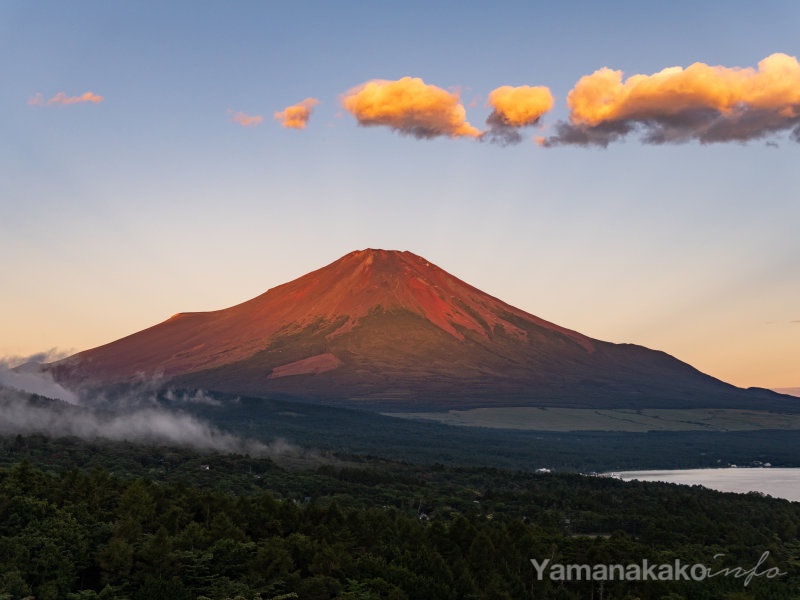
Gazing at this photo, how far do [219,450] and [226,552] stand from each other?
414ft

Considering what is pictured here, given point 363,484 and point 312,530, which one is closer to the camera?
point 312,530

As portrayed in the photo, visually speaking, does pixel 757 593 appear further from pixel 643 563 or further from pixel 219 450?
pixel 219 450

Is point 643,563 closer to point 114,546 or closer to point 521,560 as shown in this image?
point 521,560

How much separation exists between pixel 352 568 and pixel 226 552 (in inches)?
344

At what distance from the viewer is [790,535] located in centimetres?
10988

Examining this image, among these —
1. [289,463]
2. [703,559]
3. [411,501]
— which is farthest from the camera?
[289,463]

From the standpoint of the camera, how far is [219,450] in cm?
18612

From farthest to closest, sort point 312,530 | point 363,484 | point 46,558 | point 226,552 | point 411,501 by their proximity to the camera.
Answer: point 363,484
point 411,501
point 312,530
point 226,552
point 46,558

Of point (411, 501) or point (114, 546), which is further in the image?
point (411, 501)

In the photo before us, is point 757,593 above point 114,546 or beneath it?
beneath

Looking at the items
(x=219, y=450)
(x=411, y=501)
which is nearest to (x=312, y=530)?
(x=411, y=501)

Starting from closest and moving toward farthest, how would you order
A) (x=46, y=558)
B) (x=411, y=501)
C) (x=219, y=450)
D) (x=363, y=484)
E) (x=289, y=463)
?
(x=46, y=558), (x=411, y=501), (x=363, y=484), (x=289, y=463), (x=219, y=450)

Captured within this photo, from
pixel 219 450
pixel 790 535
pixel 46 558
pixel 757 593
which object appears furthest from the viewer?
pixel 219 450

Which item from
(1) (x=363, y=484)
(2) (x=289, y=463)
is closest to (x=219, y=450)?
(2) (x=289, y=463)
